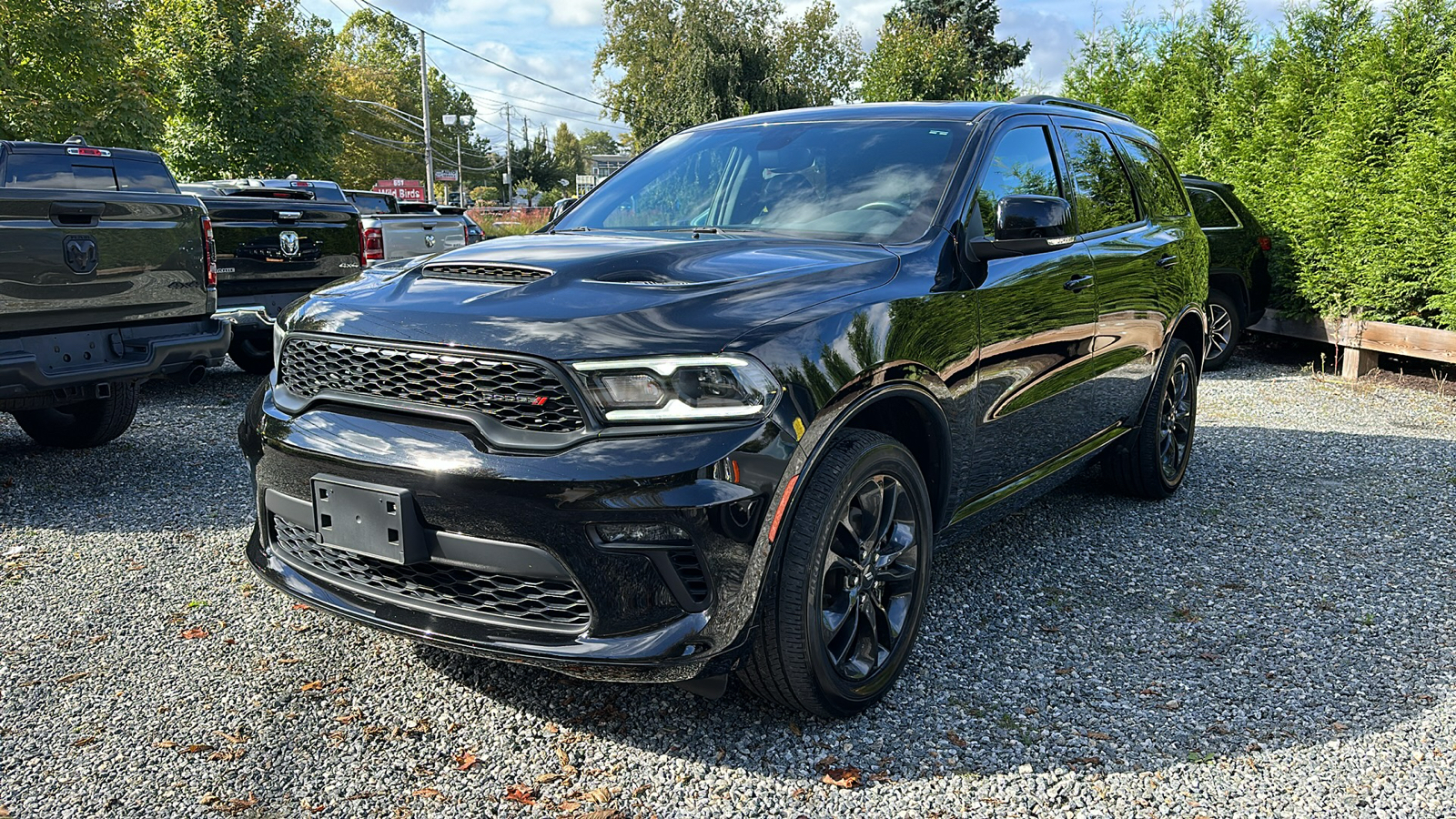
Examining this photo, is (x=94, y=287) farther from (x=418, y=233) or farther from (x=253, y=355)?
(x=418, y=233)

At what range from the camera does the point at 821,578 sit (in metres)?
2.80

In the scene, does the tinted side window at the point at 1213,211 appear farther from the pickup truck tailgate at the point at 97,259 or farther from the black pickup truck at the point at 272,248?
the pickup truck tailgate at the point at 97,259

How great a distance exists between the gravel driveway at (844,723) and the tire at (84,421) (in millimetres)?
1301

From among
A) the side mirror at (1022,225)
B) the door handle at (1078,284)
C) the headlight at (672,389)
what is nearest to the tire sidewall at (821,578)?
the headlight at (672,389)

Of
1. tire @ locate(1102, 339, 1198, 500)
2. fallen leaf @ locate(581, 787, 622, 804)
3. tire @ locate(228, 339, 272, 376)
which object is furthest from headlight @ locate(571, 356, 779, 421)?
tire @ locate(228, 339, 272, 376)

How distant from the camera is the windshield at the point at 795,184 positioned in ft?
11.9

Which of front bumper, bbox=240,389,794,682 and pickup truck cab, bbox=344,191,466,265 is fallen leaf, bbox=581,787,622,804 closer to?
front bumper, bbox=240,389,794,682

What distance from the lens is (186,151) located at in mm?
22000

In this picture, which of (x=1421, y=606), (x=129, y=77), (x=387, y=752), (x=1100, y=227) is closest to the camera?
(x=387, y=752)

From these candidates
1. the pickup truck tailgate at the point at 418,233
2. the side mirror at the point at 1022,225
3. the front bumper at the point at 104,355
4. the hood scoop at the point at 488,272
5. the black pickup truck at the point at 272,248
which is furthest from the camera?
the pickup truck tailgate at the point at 418,233

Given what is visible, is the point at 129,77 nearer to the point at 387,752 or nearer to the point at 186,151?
the point at 186,151

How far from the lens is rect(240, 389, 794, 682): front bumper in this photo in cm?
250

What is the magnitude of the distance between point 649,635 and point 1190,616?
2389 millimetres

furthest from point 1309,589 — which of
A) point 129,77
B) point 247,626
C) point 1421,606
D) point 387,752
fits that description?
point 129,77
